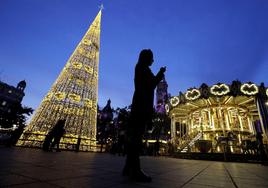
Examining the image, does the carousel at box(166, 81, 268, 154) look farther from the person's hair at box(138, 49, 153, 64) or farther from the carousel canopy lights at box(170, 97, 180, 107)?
the person's hair at box(138, 49, 153, 64)

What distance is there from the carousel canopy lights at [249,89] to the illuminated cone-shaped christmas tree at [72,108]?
14.4 metres

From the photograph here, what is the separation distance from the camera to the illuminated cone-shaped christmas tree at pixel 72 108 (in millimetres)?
11461

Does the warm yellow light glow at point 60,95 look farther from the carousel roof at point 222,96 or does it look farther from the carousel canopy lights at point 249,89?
the carousel canopy lights at point 249,89

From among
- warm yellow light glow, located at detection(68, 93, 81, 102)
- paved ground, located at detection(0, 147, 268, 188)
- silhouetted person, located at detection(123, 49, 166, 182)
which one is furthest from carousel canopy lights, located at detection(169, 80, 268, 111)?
silhouetted person, located at detection(123, 49, 166, 182)

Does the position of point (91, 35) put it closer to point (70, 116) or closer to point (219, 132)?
point (70, 116)

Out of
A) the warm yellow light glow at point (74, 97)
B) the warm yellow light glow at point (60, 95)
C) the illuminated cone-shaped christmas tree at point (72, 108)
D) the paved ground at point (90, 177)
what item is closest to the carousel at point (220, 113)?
the illuminated cone-shaped christmas tree at point (72, 108)

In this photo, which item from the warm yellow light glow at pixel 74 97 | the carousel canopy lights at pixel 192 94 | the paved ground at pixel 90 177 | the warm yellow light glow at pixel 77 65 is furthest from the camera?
the carousel canopy lights at pixel 192 94

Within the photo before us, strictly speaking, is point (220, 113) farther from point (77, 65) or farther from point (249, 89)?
point (77, 65)

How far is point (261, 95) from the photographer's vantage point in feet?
51.5

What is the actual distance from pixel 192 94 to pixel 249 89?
5343 millimetres

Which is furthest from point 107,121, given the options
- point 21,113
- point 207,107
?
point 207,107

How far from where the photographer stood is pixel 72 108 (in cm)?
1209

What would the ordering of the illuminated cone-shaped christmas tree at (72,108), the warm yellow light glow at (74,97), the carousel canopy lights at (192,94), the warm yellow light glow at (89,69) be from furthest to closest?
1. the carousel canopy lights at (192,94)
2. the warm yellow light glow at (89,69)
3. the warm yellow light glow at (74,97)
4. the illuminated cone-shaped christmas tree at (72,108)

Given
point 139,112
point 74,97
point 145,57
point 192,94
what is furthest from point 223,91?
point 139,112
